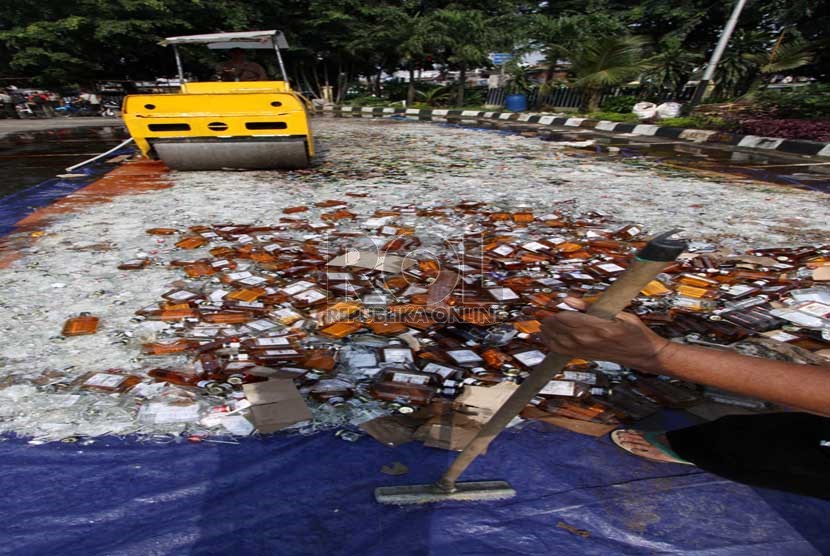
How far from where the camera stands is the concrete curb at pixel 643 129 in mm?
8219

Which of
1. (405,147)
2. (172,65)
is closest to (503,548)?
(405,147)

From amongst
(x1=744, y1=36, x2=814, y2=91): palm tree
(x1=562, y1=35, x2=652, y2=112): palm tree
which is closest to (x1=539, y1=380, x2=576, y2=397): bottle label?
(x1=562, y1=35, x2=652, y2=112): palm tree

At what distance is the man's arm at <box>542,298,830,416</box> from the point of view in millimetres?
862

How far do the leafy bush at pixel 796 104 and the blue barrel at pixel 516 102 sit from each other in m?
7.37

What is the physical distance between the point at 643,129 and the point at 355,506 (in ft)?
39.8

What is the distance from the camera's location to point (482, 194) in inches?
197

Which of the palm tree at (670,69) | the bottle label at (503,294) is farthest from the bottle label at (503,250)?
the palm tree at (670,69)

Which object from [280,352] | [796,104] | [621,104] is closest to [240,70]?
[280,352]

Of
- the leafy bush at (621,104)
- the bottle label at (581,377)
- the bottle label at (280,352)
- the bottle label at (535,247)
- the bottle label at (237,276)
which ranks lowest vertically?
the bottle label at (581,377)

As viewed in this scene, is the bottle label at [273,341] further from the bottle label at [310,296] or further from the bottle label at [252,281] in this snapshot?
the bottle label at [252,281]

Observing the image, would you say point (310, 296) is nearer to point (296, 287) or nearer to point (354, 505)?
point (296, 287)

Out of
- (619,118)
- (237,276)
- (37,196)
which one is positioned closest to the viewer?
(237,276)

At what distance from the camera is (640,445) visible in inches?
61.2

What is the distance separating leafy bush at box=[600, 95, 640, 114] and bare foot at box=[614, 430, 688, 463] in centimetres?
1496
